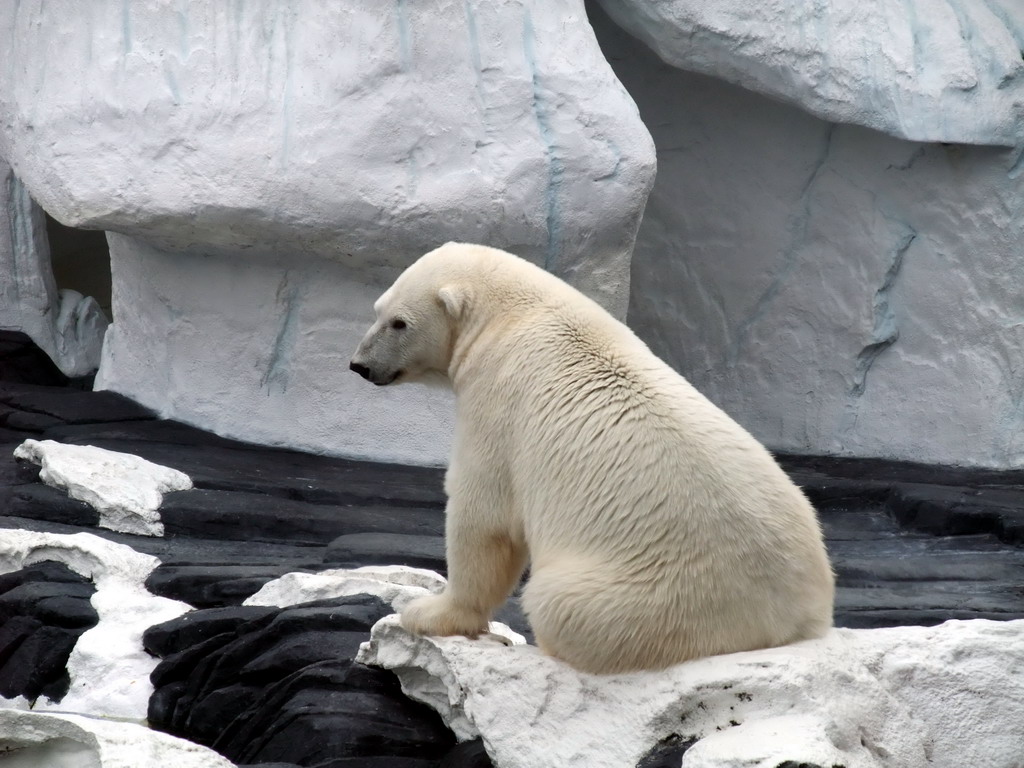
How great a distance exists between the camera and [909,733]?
2893 mm

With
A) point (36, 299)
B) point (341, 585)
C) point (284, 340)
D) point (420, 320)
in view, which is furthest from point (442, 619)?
point (36, 299)

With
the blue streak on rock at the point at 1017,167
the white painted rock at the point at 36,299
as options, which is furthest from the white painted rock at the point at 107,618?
the blue streak on rock at the point at 1017,167

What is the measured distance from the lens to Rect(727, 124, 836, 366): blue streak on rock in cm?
705

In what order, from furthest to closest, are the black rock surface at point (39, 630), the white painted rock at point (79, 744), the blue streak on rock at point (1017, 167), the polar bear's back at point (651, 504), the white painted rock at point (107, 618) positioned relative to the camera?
the blue streak on rock at point (1017, 167) < the black rock surface at point (39, 630) < the white painted rock at point (107, 618) < the polar bear's back at point (651, 504) < the white painted rock at point (79, 744)

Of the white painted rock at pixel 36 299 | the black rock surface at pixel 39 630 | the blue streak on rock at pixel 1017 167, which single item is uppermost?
the blue streak on rock at pixel 1017 167

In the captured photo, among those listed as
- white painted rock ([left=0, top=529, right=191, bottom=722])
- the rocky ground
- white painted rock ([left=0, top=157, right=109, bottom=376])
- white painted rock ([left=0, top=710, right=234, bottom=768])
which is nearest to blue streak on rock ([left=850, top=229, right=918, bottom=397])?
the rocky ground

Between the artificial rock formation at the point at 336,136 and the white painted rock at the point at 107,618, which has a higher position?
the artificial rock formation at the point at 336,136

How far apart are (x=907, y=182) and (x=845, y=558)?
2.41 metres

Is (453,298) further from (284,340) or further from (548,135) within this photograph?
(284,340)

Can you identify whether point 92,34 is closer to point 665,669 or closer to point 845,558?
point 845,558

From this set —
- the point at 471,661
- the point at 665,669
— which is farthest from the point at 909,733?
the point at 471,661

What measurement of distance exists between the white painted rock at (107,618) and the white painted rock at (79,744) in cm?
123

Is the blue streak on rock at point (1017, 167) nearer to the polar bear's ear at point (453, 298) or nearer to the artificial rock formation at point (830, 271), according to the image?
the artificial rock formation at point (830, 271)

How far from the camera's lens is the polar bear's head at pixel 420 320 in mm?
3096
